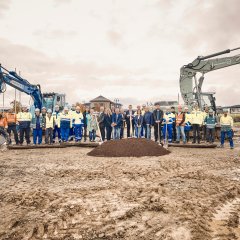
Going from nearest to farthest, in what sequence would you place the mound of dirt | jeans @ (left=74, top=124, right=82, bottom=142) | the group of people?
the mound of dirt < the group of people < jeans @ (left=74, top=124, right=82, bottom=142)

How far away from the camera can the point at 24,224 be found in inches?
148

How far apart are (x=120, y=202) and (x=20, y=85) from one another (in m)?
14.5

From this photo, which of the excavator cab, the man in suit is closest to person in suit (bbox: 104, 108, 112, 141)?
the man in suit

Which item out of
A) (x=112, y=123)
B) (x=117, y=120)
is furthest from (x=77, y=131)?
(x=117, y=120)

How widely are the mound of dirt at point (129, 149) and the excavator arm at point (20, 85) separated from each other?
6.89 meters

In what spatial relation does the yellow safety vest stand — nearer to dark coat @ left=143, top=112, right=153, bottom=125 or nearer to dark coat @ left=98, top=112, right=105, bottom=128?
dark coat @ left=98, top=112, right=105, bottom=128

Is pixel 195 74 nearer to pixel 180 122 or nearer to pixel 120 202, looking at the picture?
pixel 180 122

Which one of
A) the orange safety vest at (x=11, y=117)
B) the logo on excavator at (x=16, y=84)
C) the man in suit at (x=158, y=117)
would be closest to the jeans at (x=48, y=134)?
the orange safety vest at (x=11, y=117)

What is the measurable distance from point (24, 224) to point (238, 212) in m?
3.02

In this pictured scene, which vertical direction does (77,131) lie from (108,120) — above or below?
below

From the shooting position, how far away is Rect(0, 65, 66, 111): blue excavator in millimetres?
15823

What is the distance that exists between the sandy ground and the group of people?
20.0 ft

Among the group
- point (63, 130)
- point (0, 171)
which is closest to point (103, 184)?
point (0, 171)

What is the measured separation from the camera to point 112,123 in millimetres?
14898
